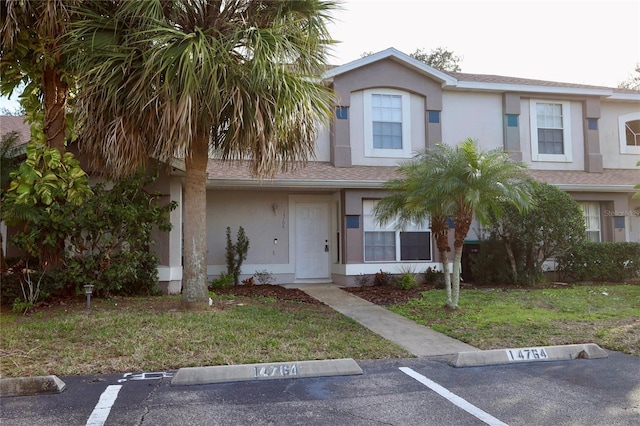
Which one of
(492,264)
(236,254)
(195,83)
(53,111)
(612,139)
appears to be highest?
(612,139)

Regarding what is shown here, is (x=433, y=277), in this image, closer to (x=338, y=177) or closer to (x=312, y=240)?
(x=312, y=240)

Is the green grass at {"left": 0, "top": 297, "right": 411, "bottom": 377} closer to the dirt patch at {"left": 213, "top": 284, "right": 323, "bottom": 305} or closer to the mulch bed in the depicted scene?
the dirt patch at {"left": 213, "top": 284, "right": 323, "bottom": 305}

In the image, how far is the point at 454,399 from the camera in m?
4.89

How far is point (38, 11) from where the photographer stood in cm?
829

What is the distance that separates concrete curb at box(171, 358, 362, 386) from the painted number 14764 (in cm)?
207

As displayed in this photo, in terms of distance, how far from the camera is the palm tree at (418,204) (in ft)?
29.7

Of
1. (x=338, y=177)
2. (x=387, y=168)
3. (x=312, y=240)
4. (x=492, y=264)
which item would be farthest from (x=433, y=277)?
(x=338, y=177)

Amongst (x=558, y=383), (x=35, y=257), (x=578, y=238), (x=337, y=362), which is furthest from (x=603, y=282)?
(x=35, y=257)

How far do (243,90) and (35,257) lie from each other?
17.2ft

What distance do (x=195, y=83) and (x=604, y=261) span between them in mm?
11556

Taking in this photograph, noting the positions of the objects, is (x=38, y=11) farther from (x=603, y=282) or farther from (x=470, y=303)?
(x=603, y=282)

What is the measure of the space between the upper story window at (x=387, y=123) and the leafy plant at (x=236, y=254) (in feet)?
13.8

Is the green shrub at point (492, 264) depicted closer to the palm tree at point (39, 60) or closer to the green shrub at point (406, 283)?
the green shrub at point (406, 283)

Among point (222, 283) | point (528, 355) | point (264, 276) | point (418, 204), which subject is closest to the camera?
point (528, 355)
